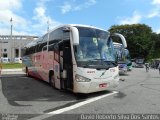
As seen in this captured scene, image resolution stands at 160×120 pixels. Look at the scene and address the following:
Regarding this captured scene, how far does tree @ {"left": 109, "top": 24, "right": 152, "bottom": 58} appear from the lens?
10450cm

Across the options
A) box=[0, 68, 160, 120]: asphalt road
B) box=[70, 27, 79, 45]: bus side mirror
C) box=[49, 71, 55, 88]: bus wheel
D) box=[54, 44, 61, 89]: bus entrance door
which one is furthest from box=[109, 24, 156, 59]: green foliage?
box=[70, 27, 79, 45]: bus side mirror

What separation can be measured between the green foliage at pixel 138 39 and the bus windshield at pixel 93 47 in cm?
9052

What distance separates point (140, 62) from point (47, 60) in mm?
69947

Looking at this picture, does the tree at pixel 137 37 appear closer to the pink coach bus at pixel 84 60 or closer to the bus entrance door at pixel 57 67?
the bus entrance door at pixel 57 67

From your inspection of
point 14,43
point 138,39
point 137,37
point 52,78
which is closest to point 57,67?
point 52,78

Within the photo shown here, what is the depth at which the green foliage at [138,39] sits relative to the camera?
10462 centimetres

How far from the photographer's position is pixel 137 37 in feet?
347

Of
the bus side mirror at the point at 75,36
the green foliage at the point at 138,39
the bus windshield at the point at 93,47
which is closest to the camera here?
the bus side mirror at the point at 75,36

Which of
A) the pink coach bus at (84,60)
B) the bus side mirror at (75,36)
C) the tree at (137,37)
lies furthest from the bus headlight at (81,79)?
the tree at (137,37)

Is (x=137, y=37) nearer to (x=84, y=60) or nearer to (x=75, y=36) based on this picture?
(x=84, y=60)

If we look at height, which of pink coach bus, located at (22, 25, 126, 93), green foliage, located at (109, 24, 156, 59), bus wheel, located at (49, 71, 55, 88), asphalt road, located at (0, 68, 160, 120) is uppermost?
green foliage, located at (109, 24, 156, 59)

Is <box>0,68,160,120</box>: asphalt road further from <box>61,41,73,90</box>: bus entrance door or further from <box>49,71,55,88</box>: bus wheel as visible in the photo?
<box>49,71,55,88</box>: bus wheel

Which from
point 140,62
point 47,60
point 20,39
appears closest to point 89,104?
point 47,60

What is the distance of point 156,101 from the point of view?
11977 millimetres
